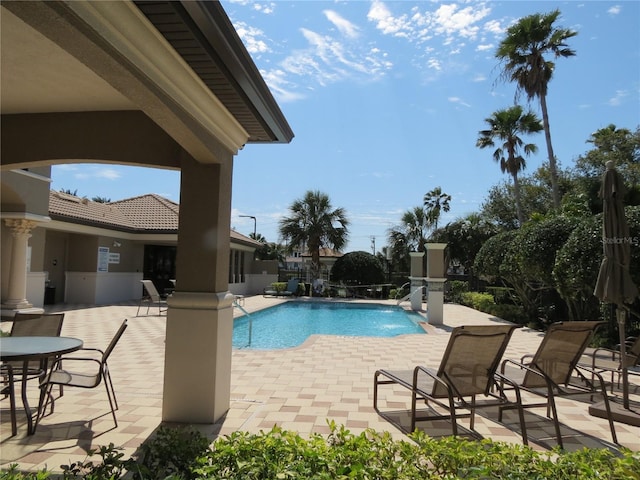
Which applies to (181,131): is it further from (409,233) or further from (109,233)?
(409,233)

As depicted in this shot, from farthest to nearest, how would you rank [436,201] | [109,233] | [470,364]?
[436,201] → [109,233] → [470,364]

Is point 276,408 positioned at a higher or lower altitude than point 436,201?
lower

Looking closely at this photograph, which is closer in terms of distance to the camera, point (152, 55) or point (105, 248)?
point (152, 55)

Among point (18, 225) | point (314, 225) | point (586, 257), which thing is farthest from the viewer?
point (314, 225)

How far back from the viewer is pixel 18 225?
11.4 metres

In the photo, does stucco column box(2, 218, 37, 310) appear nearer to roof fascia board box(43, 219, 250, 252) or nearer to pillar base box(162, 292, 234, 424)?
roof fascia board box(43, 219, 250, 252)

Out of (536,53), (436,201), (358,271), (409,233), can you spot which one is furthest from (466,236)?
(536,53)

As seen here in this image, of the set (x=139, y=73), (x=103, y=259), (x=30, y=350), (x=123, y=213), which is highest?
(x=123, y=213)

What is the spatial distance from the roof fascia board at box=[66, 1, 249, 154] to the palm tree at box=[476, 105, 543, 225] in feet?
70.7

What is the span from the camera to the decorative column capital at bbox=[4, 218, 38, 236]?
448 inches

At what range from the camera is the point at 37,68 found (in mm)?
3432

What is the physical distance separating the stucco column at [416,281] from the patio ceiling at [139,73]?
44.4 ft

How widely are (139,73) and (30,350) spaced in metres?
2.80

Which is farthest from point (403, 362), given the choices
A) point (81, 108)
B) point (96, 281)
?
point (96, 281)
